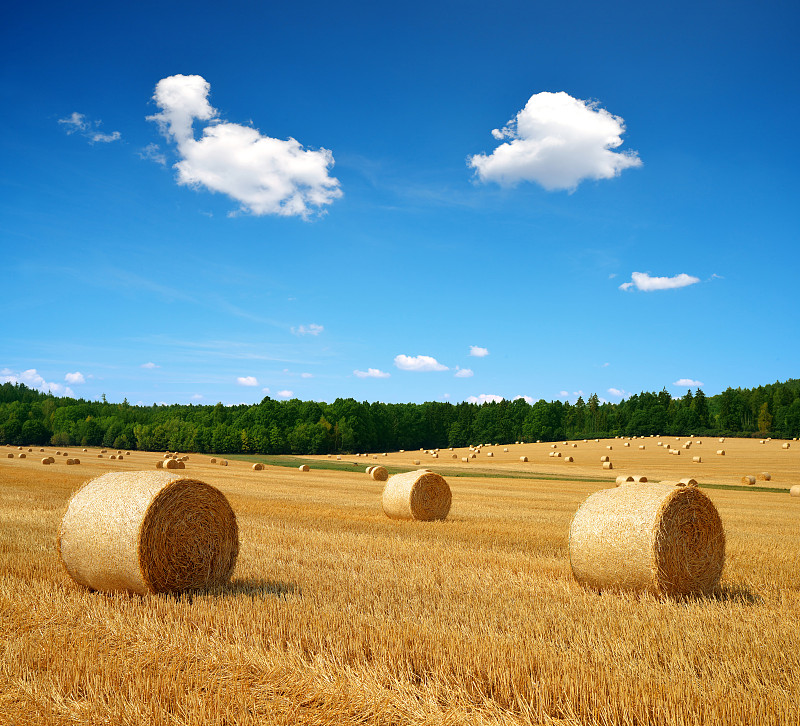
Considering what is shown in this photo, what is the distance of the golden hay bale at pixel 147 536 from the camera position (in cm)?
822

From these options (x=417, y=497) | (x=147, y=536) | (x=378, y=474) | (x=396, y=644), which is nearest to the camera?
(x=396, y=644)

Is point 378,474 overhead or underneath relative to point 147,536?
underneath

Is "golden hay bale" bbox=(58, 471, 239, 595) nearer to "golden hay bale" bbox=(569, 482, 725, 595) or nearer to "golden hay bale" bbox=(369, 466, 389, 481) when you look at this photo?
"golden hay bale" bbox=(569, 482, 725, 595)

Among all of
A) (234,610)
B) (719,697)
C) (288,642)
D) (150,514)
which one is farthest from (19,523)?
(719,697)

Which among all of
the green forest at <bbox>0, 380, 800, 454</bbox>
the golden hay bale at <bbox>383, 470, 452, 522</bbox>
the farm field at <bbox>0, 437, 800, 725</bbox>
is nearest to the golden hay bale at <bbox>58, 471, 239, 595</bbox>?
the farm field at <bbox>0, 437, 800, 725</bbox>

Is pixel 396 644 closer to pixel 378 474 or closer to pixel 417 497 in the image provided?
pixel 417 497

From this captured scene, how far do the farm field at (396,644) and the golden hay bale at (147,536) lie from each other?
0.36 meters

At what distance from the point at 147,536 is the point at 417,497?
Result: 10151 mm

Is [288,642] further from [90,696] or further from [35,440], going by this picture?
[35,440]

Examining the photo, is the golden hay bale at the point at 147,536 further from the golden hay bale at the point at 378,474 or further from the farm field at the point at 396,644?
the golden hay bale at the point at 378,474

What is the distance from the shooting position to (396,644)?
593 centimetres

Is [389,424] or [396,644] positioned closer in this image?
[396,644]

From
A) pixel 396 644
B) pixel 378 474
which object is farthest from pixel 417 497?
pixel 378 474

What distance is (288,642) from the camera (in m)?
5.95
